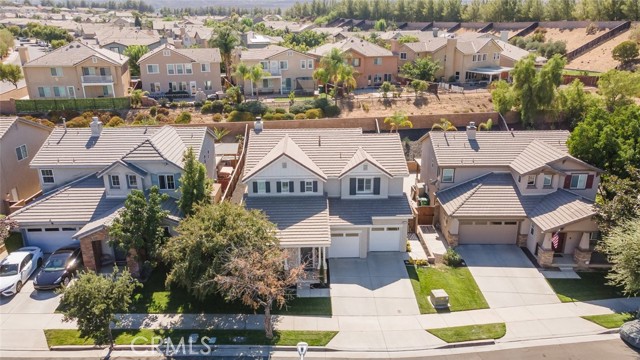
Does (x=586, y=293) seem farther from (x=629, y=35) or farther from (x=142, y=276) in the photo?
(x=629, y=35)

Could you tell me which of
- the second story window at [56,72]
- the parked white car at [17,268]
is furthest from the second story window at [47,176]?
the second story window at [56,72]

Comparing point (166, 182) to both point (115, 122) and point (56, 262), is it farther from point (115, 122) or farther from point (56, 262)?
point (115, 122)

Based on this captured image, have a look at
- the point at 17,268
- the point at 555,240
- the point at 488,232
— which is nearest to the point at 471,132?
the point at 488,232

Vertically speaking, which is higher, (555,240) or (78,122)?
(78,122)

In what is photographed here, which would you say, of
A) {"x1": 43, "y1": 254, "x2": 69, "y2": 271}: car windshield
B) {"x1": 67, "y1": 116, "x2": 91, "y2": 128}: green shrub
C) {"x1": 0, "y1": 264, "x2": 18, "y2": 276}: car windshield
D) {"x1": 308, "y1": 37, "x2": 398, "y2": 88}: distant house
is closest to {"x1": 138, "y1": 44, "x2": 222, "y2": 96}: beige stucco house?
{"x1": 67, "y1": 116, "x2": 91, "y2": 128}: green shrub

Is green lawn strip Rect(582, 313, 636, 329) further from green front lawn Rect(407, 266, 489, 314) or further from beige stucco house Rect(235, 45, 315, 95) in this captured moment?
beige stucco house Rect(235, 45, 315, 95)
